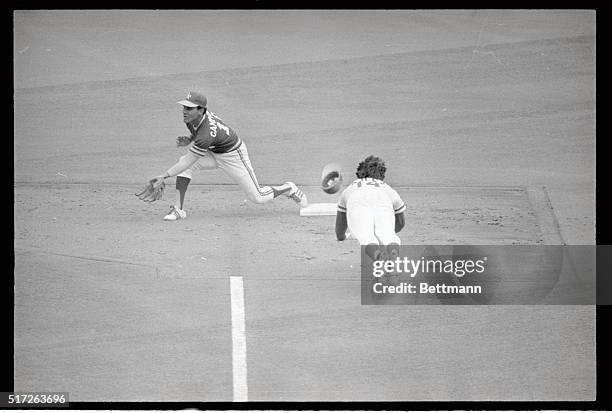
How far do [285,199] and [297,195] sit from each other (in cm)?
89

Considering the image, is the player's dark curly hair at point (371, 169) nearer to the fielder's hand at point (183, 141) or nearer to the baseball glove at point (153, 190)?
the fielder's hand at point (183, 141)

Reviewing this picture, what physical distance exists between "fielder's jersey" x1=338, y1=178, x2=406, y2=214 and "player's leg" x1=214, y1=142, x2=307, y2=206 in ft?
5.70

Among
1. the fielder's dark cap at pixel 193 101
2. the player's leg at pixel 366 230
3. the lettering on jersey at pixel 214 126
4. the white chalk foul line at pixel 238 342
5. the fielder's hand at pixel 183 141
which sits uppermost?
the fielder's dark cap at pixel 193 101

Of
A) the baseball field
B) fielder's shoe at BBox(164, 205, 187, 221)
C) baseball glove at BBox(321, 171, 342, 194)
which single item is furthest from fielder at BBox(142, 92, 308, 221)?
baseball glove at BBox(321, 171, 342, 194)

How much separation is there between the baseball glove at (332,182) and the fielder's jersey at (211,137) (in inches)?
44.0

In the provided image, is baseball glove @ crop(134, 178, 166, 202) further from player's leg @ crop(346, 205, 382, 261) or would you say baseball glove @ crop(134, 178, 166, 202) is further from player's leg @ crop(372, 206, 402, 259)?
player's leg @ crop(372, 206, 402, 259)

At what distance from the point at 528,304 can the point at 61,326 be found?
181 inches

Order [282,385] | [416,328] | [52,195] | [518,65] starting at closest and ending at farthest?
1. [282,385]
2. [416,328]
3. [52,195]
4. [518,65]

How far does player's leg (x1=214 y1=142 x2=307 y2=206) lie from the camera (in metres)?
16.5

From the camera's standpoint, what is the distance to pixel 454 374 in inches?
524

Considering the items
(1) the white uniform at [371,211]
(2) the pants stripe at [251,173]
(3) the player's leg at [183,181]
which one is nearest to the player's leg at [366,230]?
(1) the white uniform at [371,211]

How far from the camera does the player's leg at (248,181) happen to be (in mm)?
16469
